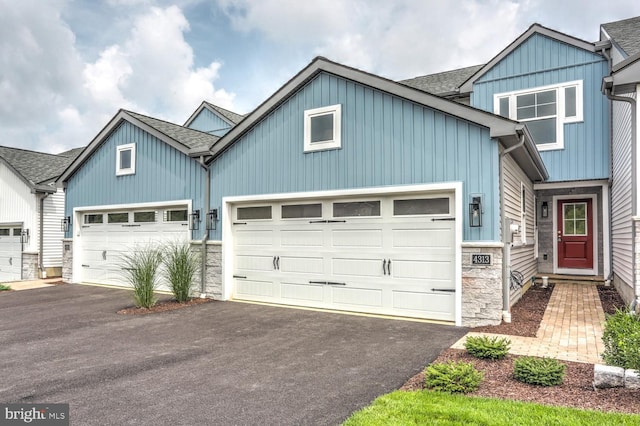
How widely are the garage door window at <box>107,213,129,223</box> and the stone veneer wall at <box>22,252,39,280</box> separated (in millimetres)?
4783

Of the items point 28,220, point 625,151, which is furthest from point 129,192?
point 625,151

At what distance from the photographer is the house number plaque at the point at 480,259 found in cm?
645

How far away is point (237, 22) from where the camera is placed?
1192cm

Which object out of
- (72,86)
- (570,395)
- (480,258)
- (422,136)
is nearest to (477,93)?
(422,136)

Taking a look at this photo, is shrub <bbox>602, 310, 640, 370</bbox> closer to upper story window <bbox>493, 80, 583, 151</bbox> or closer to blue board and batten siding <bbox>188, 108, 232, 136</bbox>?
upper story window <bbox>493, 80, 583, 151</bbox>

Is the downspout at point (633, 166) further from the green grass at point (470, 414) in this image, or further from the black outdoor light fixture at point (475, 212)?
the green grass at point (470, 414)

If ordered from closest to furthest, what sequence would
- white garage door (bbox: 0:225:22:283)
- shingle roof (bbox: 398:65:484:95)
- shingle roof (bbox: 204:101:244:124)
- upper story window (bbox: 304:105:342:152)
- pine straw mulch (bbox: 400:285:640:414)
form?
pine straw mulch (bbox: 400:285:640:414), upper story window (bbox: 304:105:342:152), shingle roof (bbox: 398:65:484:95), white garage door (bbox: 0:225:22:283), shingle roof (bbox: 204:101:244:124)

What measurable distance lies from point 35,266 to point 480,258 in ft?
49.7

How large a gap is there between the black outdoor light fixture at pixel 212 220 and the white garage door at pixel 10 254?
391 inches

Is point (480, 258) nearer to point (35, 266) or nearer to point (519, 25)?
point (519, 25)

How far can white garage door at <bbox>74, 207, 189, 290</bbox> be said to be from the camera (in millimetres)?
10539

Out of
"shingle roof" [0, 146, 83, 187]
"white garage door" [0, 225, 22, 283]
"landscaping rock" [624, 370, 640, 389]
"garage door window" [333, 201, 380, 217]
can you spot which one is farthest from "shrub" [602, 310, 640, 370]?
"white garage door" [0, 225, 22, 283]

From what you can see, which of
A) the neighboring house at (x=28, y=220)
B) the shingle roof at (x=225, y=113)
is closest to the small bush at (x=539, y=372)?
the neighboring house at (x=28, y=220)

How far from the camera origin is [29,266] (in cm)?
1450
